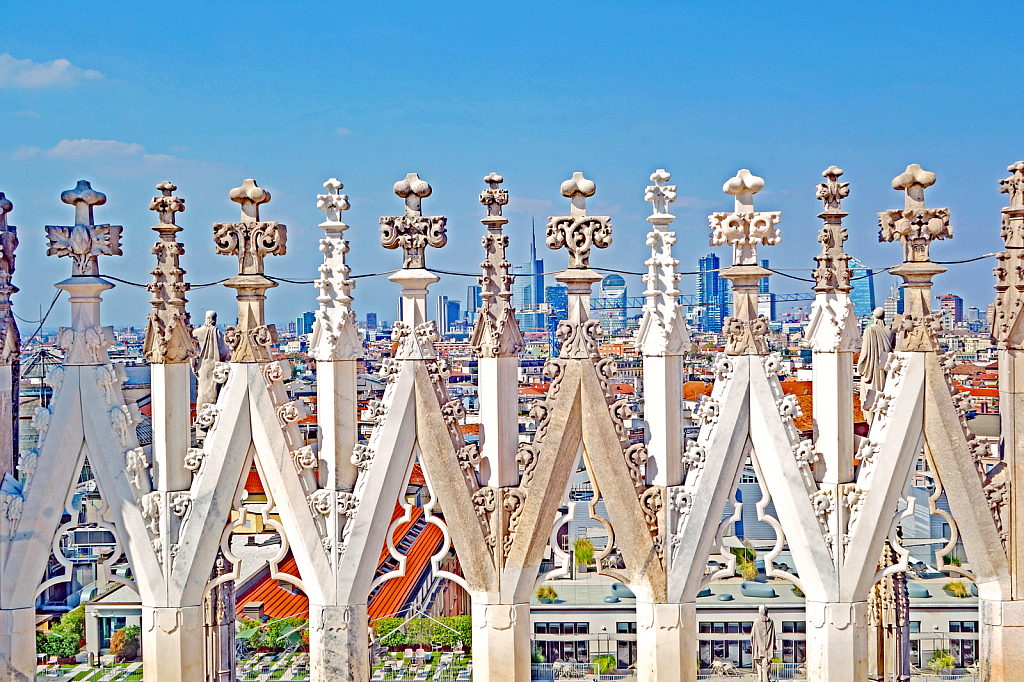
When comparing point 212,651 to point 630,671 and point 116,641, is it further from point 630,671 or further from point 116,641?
point 630,671

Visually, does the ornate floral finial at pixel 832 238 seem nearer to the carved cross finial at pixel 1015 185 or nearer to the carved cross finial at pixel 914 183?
the carved cross finial at pixel 914 183

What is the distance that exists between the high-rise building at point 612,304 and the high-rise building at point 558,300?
0.34 m

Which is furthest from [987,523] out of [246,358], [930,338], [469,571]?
[246,358]

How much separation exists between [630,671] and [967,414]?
6.13 meters

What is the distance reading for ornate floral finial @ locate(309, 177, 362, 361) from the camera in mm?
7969

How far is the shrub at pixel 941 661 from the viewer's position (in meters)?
11.0

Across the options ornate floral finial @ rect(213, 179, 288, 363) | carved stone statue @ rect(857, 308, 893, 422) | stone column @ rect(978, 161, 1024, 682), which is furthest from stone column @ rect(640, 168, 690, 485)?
ornate floral finial @ rect(213, 179, 288, 363)

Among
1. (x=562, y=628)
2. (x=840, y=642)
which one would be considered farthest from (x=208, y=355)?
(x=562, y=628)

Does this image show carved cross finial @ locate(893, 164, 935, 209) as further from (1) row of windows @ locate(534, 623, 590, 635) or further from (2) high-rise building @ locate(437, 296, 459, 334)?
(1) row of windows @ locate(534, 623, 590, 635)

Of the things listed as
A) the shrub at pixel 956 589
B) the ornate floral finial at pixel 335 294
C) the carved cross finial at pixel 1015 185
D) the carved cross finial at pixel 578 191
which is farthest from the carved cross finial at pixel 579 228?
the shrub at pixel 956 589

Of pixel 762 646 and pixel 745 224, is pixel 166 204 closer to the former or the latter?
pixel 745 224

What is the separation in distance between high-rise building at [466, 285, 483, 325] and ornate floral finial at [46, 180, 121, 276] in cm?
310

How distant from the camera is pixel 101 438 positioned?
823 cm

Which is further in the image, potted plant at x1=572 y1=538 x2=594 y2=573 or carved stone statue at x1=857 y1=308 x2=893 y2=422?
potted plant at x1=572 y1=538 x2=594 y2=573
